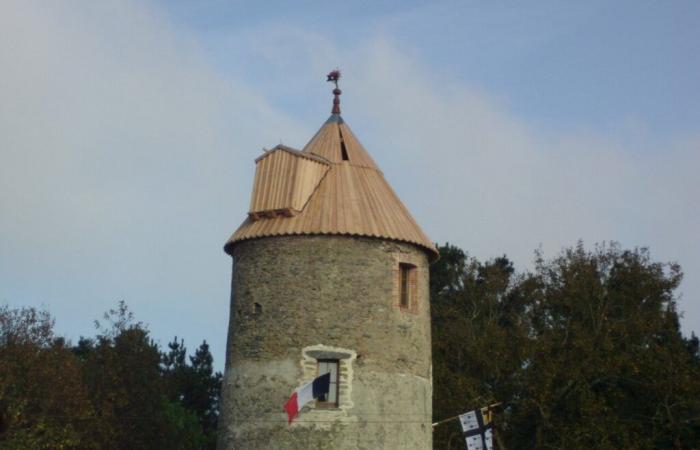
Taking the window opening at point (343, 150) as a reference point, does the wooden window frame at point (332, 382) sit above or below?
below

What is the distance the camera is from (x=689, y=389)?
33.7 meters

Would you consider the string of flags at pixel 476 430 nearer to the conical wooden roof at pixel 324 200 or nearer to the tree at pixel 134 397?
the conical wooden roof at pixel 324 200

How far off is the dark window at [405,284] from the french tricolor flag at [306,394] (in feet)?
9.66

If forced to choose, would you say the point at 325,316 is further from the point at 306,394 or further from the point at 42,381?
the point at 42,381

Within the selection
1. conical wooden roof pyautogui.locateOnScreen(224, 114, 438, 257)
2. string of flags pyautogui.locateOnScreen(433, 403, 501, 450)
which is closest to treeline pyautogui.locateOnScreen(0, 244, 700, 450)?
string of flags pyautogui.locateOnScreen(433, 403, 501, 450)

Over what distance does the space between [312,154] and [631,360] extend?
14245mm

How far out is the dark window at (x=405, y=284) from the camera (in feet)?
84.4

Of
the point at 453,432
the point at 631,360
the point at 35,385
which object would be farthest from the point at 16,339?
the point at 631,360

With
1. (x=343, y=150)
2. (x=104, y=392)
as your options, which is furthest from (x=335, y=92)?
(x=104, y=392)

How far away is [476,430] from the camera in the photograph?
28875 mm

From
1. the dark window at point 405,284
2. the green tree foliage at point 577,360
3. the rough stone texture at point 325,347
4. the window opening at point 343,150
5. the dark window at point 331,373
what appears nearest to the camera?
the rough stone texture at point 325,347

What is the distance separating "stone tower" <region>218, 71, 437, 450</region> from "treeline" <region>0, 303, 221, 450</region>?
889 cm

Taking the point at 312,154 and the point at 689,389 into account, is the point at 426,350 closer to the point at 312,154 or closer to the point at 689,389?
the point at 312,154

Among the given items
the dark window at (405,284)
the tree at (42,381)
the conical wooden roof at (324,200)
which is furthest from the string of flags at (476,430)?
the tree at (42,381)
